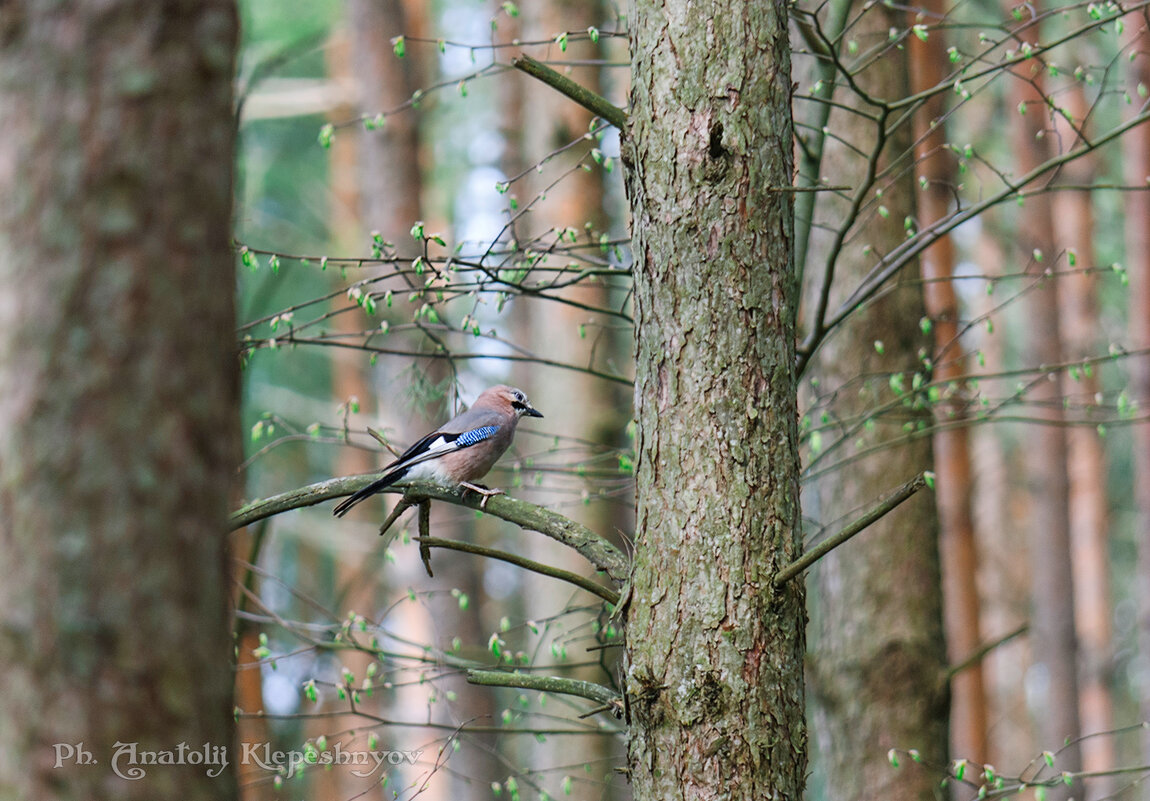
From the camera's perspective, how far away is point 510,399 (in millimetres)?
6035

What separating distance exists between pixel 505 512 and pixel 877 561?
2.91 meters

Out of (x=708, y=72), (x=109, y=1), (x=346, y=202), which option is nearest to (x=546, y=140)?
(x=708, y=72)

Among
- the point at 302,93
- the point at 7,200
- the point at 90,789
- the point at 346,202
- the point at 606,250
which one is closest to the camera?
the point at 90,789

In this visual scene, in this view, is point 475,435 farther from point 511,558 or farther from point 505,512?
point 511,558

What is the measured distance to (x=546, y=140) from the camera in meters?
8.39

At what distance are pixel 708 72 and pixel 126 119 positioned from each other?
203cm

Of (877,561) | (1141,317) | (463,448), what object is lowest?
(877,561)

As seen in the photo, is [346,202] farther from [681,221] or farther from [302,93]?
[681,221]

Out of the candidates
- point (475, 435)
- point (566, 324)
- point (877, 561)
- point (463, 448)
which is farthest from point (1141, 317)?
point (463, 448)

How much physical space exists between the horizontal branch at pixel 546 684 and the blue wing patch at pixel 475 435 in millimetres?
2056

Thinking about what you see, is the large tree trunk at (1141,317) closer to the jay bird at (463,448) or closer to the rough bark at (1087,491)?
the rough bark at (1087,491)

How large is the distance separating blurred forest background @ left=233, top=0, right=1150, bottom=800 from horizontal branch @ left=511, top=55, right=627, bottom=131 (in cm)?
30

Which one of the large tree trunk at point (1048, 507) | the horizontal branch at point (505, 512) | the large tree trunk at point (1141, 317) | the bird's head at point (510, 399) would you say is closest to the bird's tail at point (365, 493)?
the horizontal branch at point (505, 512)

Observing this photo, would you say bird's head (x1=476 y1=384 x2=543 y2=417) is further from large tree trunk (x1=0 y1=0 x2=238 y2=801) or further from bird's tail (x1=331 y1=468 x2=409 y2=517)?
large tree trunk (x1=0 y1=0 x2=238 y2=801)
